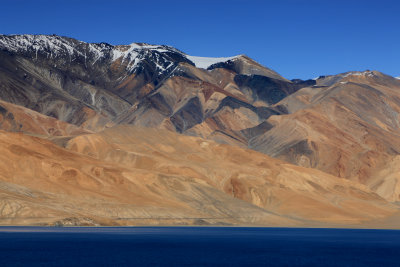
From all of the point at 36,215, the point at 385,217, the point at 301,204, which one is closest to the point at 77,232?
the point at 36,215

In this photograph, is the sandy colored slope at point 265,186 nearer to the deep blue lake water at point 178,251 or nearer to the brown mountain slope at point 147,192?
the brown mountain slope at point 147,192

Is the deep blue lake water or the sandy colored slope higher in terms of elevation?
the sandy colored slope

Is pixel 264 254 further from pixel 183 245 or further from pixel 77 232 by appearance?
pixel 77 232

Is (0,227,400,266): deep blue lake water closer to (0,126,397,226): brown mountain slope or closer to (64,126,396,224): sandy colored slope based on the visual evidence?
(0,126,397,226): brown mountain slope

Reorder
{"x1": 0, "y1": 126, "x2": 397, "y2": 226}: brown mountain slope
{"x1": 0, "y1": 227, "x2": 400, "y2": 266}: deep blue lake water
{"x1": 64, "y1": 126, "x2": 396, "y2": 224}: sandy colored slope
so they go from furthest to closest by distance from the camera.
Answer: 1. {"x1": 64, "y1": 126, "x2": 396, "y2": 224}: sandy colored slope
2. {"x1": 0, "y1": 126, "x2": 397, "y2": 226}: brown mountain slope
3. {"x1": 0, "y1": 227, "x2": 400, "y2": 266}: deep blue lake water

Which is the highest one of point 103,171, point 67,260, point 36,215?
point 103,171

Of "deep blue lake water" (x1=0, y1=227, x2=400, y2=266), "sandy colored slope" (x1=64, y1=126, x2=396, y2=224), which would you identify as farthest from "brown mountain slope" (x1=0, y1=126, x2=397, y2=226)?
"deep blue lake water" (x1=0, y1=227, x2=400, y2=266)

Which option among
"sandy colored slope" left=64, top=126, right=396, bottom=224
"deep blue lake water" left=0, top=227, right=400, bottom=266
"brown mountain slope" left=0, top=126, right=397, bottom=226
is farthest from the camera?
"sandy colored slope" left=64, top=126, right=396, bottom=224

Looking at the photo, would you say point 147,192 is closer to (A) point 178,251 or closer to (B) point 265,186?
(B) point 265,186

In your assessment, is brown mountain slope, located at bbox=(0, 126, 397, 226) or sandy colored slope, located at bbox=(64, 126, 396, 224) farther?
sandy colored slope, located at bbox=(64, 126, 396, 224)


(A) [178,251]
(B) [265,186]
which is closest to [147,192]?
(B) [265,186]
